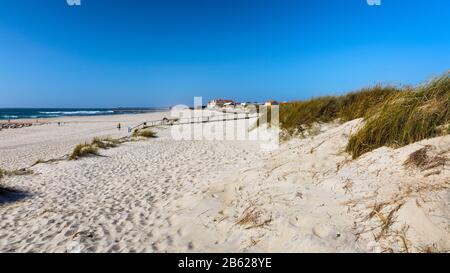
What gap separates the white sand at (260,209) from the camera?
9.26 feet

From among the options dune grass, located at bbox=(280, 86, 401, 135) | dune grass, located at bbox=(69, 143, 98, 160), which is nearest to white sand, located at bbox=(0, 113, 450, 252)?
dune grass, located at bbox=(69, 143, 98, 160)

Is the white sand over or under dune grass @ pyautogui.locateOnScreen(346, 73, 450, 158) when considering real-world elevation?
under

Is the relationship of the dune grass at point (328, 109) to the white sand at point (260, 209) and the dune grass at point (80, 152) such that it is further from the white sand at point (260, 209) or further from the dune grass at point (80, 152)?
the dune grass at point (80, 152)

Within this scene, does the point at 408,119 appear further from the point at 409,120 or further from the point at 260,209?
the point at 260,209

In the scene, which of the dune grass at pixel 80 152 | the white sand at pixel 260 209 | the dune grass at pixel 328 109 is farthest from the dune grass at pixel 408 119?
the dune grass at pixel 80 152

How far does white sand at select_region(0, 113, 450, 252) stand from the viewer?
2822 mm

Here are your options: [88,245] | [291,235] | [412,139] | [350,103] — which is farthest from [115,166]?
[350,103]

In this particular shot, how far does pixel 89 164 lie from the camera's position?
9.38 m

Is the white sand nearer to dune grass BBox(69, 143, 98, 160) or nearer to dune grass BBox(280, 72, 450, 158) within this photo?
dune grass BBox(280, 72, 450, 158)

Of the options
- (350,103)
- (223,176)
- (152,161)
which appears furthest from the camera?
(350,103)
